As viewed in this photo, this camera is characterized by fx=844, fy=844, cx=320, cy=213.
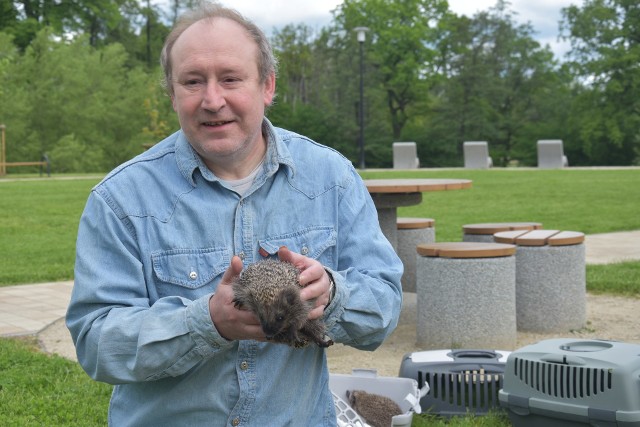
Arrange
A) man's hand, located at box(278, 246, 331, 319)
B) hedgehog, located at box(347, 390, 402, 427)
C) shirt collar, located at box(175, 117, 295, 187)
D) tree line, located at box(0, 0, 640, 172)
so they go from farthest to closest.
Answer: tree line, located at box(0, 0, 640, 172), hedgehog, located at box(347, 390, 402, 427), shirt collar, located at box(175, 117, 295, 187), man's hand, located at box(278, 246, 331, 319)

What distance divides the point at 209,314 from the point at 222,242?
0.38m

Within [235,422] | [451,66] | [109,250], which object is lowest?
[235,422]

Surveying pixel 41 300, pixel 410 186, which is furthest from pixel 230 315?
pixel 41 300

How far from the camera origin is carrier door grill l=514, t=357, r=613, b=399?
4.60 meters

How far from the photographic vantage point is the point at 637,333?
25.6ft

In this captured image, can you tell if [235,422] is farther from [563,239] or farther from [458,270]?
[563,239]

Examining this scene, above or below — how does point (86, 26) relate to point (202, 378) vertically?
above

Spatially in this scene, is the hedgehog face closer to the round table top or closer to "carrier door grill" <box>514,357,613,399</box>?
"carrier door grill" <box>514,357,613,399</box>

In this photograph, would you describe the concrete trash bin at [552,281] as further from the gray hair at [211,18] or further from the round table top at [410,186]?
the gray hair at [211,18]

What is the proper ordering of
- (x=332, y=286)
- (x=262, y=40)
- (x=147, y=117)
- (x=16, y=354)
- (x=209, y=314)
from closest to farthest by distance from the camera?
(x=209, y=314), (x=332, y=286), (x=262, y=40), (x=16, y=354), (x=147, y=117)

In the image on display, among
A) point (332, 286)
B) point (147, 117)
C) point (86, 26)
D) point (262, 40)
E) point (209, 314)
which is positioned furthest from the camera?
point (86, 26)

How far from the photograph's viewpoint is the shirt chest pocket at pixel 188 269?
281 centimetres

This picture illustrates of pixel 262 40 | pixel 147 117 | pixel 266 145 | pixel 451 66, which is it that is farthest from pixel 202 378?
pixel 451 66

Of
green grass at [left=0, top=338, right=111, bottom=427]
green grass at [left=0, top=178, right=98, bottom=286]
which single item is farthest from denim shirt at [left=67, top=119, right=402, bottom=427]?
green grass at [left=0, top=178, right=98, bottom=286]
